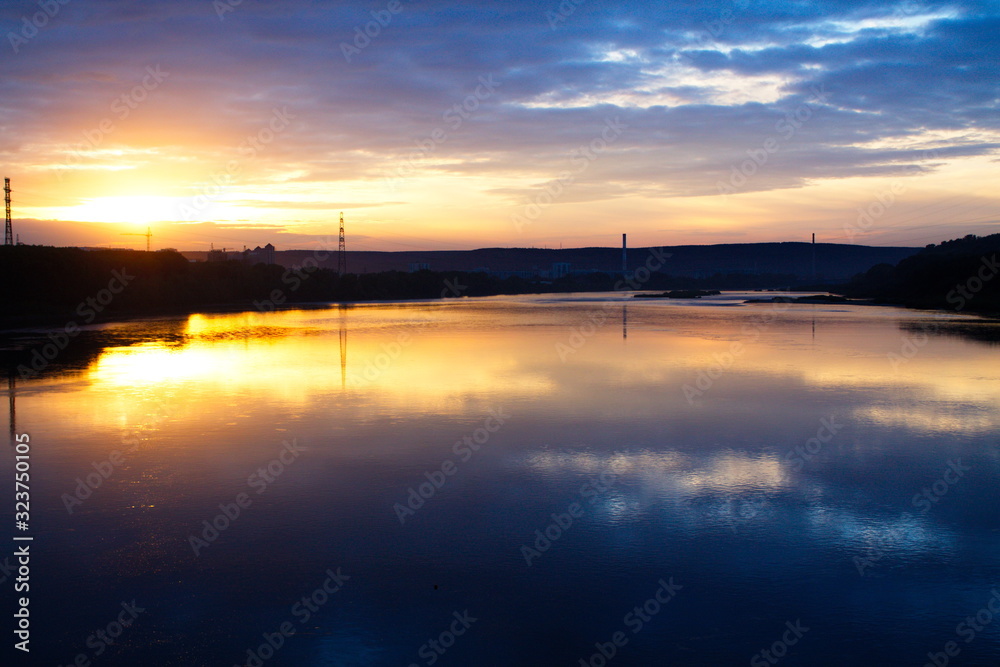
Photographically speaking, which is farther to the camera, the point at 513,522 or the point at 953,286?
the point at 953,286

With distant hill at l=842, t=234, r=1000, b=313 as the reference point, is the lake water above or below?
below

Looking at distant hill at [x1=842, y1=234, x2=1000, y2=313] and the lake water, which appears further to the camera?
distant hill at [x1=842, y1=234, x2=1000, y2=313]

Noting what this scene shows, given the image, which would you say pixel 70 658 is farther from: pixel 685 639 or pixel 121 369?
pixel 121 369

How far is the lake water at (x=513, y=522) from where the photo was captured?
4617 millimetres

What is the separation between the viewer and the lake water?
4.62 meters

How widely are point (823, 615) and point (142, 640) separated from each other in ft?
14.0

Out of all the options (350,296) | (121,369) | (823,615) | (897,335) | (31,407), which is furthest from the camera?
(350,296)

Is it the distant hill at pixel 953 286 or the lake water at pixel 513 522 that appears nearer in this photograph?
the lake water at pixel 513 522

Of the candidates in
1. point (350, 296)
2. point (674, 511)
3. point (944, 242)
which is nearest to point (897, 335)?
point (674, 511)

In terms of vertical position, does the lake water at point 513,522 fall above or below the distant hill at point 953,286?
below

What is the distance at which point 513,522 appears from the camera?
21.3 ft

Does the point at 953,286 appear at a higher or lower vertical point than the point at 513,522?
higher

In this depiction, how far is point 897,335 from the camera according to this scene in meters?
24.5

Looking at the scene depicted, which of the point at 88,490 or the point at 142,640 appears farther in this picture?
the point at 88,490
